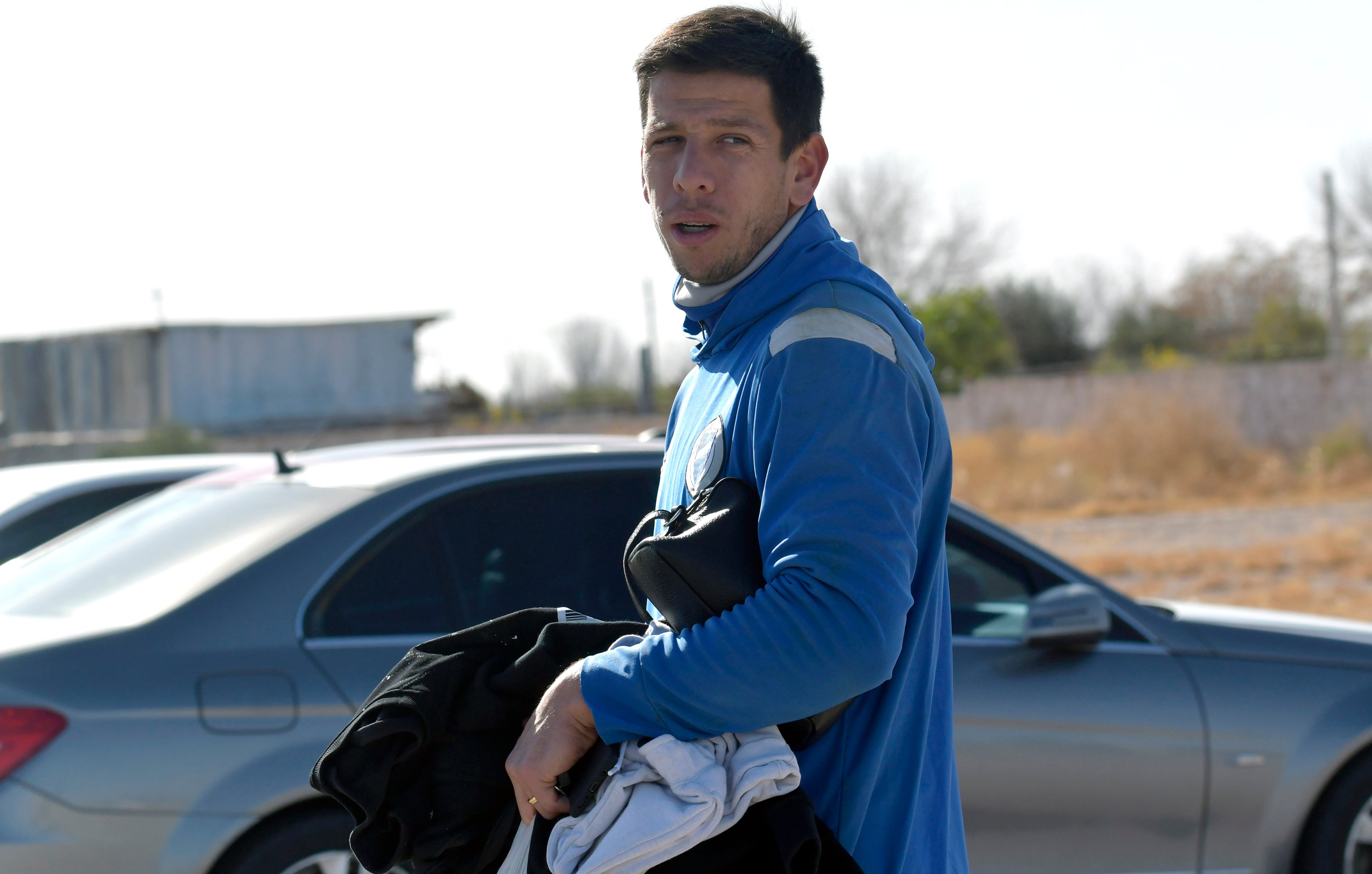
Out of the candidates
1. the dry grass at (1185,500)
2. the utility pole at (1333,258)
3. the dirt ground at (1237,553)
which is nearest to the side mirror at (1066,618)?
the dirt ground at (1237,553)

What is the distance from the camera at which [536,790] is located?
1.55 meters

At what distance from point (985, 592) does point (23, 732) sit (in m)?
2.75

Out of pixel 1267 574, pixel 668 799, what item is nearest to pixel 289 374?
pixel 1267 574

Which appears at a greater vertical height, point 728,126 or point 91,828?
point 728,126

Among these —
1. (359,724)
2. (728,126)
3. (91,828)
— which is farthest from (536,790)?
(91,828)

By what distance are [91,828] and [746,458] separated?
222 cm

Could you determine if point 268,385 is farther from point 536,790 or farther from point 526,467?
point 536,790

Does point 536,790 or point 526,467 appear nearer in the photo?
point 536,790

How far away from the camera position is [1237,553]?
14289mm

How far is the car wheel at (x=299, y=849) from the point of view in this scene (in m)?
3.19

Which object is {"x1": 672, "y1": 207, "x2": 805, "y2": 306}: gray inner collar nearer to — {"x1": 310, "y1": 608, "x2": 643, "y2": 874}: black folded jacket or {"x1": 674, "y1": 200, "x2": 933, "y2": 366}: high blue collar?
{"x1": 674, "y1": 200, "x2": 933, "y2": 366}: high blue collar

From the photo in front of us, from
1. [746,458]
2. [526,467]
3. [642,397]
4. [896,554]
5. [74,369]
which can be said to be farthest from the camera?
[642,397]

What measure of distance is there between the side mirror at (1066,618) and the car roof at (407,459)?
120 centimetres

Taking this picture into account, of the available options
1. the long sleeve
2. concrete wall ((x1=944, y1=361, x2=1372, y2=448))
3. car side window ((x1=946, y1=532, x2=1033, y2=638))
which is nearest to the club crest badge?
the long sleeve
